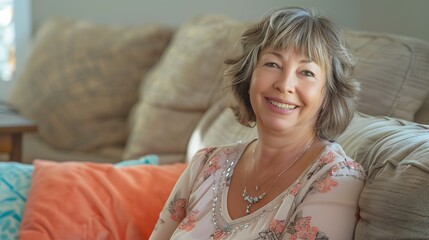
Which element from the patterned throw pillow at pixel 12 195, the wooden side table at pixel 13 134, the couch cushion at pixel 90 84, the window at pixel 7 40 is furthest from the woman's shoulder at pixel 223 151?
the window at pixel 7 40

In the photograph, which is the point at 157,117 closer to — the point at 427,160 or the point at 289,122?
the point at 289,122

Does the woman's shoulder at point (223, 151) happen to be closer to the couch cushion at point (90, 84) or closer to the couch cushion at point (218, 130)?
the couch cushion at point (218, 130)

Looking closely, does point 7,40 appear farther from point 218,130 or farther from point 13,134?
point 218,130

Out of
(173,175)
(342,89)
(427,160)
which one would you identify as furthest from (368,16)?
(427,160)

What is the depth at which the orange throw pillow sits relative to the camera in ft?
5.48

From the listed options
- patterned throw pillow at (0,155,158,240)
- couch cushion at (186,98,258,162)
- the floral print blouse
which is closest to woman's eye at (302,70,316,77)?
the floral print blouse

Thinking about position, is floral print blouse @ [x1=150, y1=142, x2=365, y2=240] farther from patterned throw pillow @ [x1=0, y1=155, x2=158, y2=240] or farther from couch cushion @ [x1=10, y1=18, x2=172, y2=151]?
couch cushion @ [x1=10, y1=18, x2=172, y2=151]

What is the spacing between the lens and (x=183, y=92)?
2594 mm

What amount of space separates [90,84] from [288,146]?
186 centimetres

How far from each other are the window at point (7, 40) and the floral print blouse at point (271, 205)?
8.53ft

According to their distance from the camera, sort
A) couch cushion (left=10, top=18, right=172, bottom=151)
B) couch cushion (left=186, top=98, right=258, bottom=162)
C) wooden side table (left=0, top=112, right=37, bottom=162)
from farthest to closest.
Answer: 1. couch cushion (left=10, top=18, right=172, bottom=151)
2. wooden side table (left=0, top=112, right=37, bottom=162)
3. couch cushion (left=186, top=98, right=258, bottom=162)

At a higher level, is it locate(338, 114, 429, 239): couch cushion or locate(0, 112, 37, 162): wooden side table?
locate(338, 114, 429, 239): couch cushion

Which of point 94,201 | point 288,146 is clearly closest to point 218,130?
point 94,201

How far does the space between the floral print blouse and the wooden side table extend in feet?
4.17
